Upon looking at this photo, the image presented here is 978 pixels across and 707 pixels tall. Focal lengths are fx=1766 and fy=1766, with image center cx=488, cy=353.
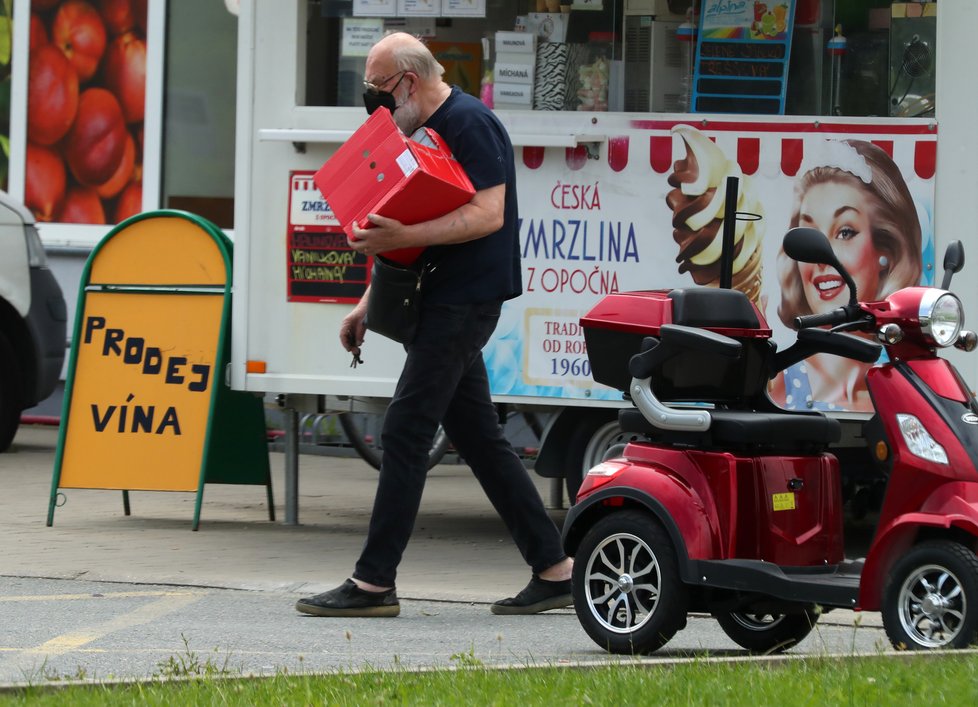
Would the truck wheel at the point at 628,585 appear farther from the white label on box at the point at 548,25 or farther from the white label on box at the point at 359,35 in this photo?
the white label on box at the point at 359,35

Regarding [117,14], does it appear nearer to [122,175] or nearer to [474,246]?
[122,175]

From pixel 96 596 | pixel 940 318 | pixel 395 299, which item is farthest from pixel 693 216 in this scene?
pixel 96 596

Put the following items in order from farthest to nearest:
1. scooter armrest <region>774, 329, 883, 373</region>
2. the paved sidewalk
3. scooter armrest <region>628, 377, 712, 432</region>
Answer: the paved sidewalk < scooter armrest <region>628, 377, 712, 432</region> < scooter armrest <region>774, 329, 883, 373</region>

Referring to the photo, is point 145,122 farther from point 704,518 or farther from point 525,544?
point 704,518

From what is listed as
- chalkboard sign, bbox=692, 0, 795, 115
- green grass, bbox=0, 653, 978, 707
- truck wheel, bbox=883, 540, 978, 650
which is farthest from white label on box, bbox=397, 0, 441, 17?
green grass, bbox=0, 653, 978, 707

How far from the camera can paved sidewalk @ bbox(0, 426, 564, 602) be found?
696 cm

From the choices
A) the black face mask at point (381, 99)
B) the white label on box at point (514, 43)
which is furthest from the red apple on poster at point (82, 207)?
the black face mask at point (381, 99)

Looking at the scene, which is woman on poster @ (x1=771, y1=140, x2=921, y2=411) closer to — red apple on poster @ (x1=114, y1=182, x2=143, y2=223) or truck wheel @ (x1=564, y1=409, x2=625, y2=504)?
truck wheel @ (x1=564, y1=409, x2=625, y2=504)

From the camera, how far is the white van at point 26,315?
11.2 metres

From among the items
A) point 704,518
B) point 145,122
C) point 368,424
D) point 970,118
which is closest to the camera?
point 704,518

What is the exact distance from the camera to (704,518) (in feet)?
16.6

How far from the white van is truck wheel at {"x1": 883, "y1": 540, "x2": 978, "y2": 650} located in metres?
7.66

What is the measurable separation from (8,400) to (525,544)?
6.22m

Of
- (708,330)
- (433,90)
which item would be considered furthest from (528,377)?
(708,330)
